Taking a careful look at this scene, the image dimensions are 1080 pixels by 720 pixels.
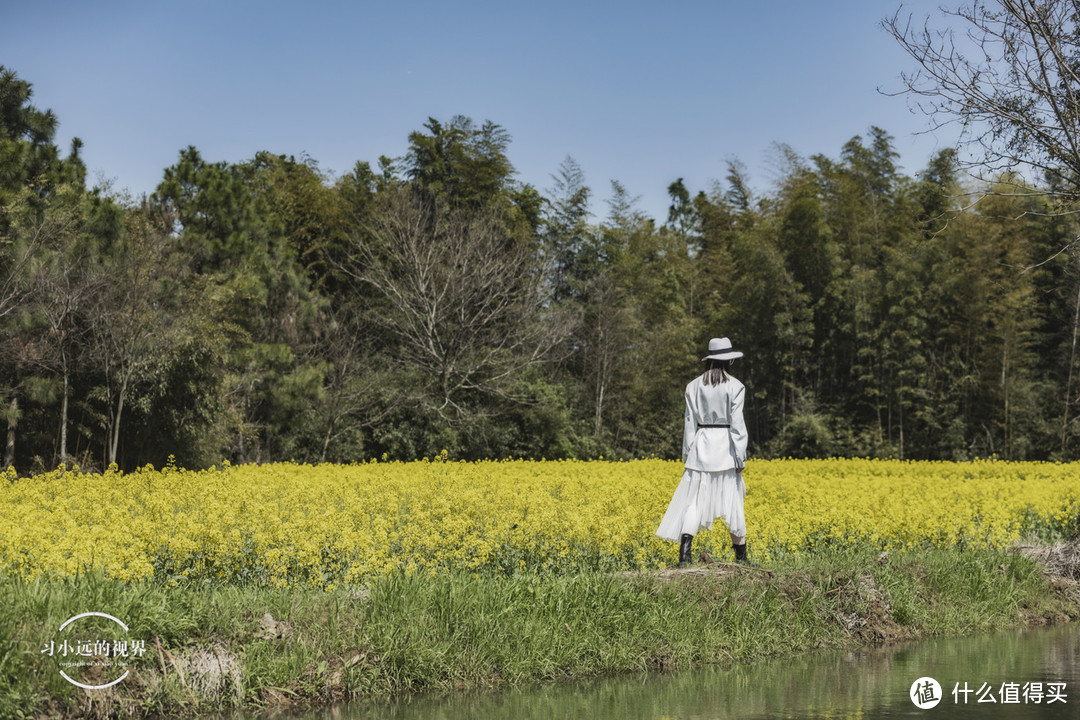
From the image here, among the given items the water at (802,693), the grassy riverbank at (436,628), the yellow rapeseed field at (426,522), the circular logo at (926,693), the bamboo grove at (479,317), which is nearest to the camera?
the grassy riverbank at (436,628)

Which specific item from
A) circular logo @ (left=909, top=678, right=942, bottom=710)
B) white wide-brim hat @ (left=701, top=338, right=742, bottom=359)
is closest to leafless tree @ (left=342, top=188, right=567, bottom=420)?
white wide-brim hat @ (left=701, top=338, right=742, bottom=359)

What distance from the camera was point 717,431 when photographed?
23.3 feet

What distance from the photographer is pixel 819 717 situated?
16.2ft

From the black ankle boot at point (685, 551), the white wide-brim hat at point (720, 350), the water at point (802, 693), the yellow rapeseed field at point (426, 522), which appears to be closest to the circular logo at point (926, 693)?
the water at point (802, 693)

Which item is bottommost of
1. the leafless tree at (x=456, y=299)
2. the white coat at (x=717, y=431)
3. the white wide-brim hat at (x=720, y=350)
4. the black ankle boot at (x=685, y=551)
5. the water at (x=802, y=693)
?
the water at (x=802, y=693)

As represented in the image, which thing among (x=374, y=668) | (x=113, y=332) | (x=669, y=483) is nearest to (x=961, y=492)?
(x=669, y=483)

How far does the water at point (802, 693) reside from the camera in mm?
5035

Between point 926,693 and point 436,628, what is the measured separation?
2.77 metres

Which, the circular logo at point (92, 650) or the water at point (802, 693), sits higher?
the circular logo at point (92, 650)

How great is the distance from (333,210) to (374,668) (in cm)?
2604

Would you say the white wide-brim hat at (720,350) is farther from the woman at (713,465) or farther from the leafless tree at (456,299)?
the leafless tree at (456,299)

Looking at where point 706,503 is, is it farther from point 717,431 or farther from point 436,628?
point 436,628

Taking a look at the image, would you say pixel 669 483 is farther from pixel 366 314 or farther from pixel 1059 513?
pixel 366 314

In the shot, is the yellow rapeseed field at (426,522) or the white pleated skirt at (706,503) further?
the white pleated skirt at (706,503)
